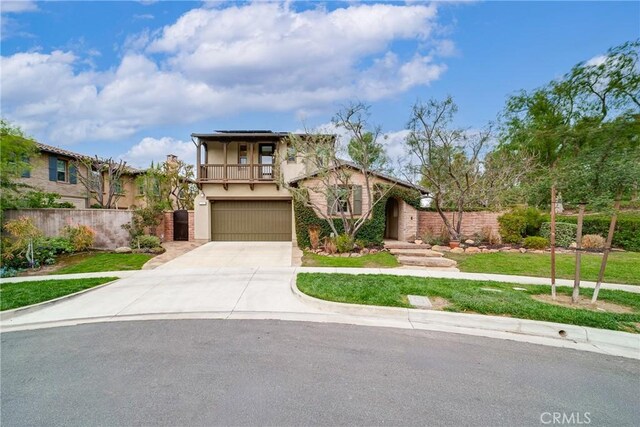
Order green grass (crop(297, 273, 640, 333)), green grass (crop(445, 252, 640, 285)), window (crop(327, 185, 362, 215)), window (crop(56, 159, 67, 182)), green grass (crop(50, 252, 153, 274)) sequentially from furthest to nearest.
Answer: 1. window (crop(56, 159, 67, 182))
2. window (crop(327, 185, 362, 215))
3. green grass (crop(50, 252, 153, 274))
4. green grass (crop(445, 252, 640, 285))
5. green grass (crop(297, 273, 640, 333))

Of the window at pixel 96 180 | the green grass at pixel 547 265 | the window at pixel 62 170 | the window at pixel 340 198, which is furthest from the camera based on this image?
the window at pixel 62 170

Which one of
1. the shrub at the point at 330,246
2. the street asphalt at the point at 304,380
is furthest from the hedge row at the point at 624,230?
the street asphalt at the point at 304,380

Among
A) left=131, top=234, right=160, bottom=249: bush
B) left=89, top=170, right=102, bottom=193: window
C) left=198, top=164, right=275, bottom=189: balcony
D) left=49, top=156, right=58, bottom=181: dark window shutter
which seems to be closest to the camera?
left=131, top=234, right=160, bottom=249: bush

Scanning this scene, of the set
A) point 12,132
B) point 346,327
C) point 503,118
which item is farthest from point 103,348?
point 503,118

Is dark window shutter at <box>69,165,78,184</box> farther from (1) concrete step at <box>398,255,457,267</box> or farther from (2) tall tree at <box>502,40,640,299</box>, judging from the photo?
(2) tall tree at <box>502,40,640,299</box>

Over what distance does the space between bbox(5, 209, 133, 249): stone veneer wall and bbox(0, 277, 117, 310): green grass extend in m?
4.78

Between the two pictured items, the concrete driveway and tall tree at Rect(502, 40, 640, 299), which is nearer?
tall tree at Rect(502, 40, 640, 299)

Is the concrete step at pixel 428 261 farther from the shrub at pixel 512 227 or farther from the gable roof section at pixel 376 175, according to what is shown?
the shrub at pixel 512 227

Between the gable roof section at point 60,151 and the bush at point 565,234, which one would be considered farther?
the gable roof section at point 60,151

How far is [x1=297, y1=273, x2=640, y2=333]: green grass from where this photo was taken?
482cm

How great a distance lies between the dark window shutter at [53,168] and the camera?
703 inches

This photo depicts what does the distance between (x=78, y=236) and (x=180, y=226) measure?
4970mm

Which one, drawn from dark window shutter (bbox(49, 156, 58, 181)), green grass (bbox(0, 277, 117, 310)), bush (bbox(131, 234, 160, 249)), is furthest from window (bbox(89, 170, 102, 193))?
green grass (bbox(0, 277, 117, 310))

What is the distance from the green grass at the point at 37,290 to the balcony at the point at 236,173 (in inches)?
332
